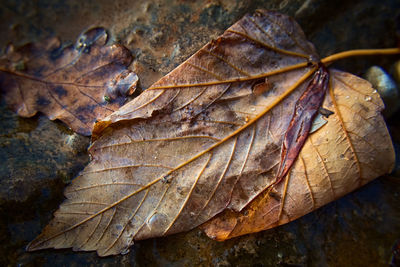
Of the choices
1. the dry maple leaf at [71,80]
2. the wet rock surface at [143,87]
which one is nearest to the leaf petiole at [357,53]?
the wet rock surface at [143,87]

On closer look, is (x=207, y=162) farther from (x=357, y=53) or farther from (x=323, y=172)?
(x=357, y=53)

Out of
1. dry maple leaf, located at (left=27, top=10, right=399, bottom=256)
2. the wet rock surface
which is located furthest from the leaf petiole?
dry maple leaf, located at (left=27, top=10, right=399, bottom=256)

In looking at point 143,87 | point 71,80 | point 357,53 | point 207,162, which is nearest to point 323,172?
point 207,162

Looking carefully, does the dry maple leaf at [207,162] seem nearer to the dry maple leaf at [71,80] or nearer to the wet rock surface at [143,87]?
the wet rock surface at [143,87]

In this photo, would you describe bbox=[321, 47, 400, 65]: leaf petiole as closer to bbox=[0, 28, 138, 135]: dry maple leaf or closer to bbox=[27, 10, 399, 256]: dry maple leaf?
bbox=[27, 10, 399, 256]: dry maple leaf

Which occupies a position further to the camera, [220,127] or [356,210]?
[356,210]

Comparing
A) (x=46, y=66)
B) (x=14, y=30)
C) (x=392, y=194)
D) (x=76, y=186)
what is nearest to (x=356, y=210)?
(x=392, y=194)

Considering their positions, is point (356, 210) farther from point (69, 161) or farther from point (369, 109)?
point (69, 161)
